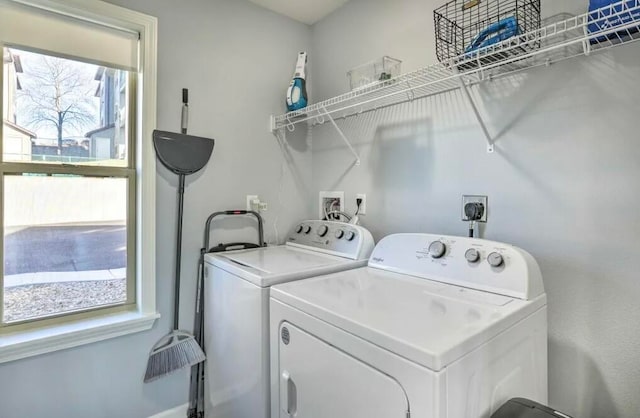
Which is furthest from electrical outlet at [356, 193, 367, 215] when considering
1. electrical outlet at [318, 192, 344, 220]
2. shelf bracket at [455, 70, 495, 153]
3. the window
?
the window

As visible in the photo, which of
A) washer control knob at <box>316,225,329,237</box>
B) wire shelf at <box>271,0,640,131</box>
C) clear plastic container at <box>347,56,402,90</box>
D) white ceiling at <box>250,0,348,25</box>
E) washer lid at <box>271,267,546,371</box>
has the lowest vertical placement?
washer lid at <box>271,267,546,371</box>

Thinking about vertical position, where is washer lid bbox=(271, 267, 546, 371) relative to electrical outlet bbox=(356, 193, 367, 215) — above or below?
below

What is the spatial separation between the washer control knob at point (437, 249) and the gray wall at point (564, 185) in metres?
0.24

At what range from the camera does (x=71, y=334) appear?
1.53 m

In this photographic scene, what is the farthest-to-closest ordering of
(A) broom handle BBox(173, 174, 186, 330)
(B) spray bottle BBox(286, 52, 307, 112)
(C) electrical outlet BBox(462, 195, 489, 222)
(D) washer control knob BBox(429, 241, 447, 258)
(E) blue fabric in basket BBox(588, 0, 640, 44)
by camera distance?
(B) spray bottle BBox(286, 52, 307, 112)
(A) broom handle BBox(173, 174, 186, 330)
(C) electrical outlet BBox(462, 195, 489, 222)
(D) washer control knob BBox(429, 241, 447, 258)
(E) blue fabric in basket BBox(588, 0, 640, 44)

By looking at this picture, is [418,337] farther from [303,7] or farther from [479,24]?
[303,7]

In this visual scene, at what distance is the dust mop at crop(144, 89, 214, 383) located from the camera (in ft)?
5.69

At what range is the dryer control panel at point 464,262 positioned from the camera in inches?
43.9

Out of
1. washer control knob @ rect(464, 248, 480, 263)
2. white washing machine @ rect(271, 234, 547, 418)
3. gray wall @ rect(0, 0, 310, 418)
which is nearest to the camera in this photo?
white washing machine @ rect(271, 234, 547, 418)

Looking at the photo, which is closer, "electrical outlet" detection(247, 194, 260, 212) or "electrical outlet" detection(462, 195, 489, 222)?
"electrical outlet" detection(462, 195, 489, 222)

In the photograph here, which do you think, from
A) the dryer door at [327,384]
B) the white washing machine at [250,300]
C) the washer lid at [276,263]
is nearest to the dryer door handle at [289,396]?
the dryer door at [327,384]

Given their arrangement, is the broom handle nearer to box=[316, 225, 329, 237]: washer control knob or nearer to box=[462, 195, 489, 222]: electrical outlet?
box=[316, 225, 329, 237]: washer control knob

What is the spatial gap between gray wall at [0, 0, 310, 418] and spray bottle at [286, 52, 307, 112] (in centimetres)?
14

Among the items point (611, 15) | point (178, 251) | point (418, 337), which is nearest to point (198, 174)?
point (178, 251)
